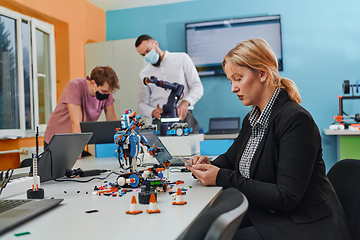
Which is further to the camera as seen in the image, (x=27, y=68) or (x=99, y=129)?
(x=27, y=68)

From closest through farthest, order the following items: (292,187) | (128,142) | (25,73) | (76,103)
→ (292,187), (128,142), (76,103), (25,73)

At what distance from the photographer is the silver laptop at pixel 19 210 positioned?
2.46 feet

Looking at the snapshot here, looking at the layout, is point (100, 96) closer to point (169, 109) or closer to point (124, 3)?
point (169, 109)

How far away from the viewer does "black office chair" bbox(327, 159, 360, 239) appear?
107 cm

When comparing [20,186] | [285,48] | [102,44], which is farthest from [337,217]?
[102,44]

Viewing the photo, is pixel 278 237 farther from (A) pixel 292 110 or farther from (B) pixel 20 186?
(B) pixel 20 186

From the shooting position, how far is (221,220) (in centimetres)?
55

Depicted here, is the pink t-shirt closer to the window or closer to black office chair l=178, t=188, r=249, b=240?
the window

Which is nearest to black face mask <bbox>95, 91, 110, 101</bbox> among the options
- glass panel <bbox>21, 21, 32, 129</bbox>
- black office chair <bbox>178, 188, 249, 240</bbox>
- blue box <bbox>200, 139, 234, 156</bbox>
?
blue box <bbox>200, 139, 234, 156</bbox>

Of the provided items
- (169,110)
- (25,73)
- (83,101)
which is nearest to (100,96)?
(83,101)

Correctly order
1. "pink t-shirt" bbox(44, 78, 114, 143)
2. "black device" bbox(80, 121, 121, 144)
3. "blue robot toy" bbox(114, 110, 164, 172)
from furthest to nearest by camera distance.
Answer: "pink t-shirt" bbox(44, 78, 114, 143) → "black device" bbox(80, 121, 121, 144) → "blue robot toy" bbox(114, 110, 164, 172)

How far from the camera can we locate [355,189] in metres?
1.11

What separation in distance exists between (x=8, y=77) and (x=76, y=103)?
1.35 metres

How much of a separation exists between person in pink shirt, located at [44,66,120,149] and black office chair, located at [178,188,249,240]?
191cm
